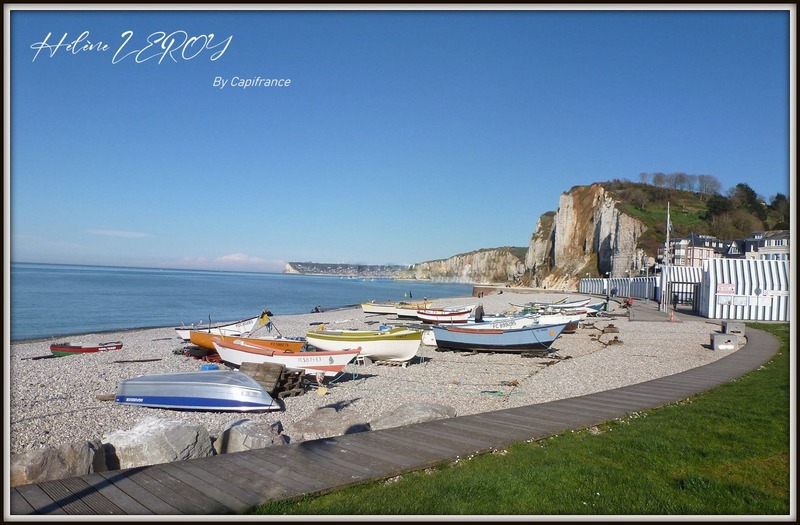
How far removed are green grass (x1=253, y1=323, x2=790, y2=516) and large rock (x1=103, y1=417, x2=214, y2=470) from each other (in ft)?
9.58

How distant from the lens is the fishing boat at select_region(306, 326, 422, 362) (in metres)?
20.2

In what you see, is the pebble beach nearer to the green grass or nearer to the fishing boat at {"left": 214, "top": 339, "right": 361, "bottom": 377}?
the fishing boat at {"left": 214, "top": 339, "right": 361, "bottom": 377}

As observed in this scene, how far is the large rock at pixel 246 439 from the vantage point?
25.5ft

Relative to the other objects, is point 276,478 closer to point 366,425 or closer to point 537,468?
point 537,468

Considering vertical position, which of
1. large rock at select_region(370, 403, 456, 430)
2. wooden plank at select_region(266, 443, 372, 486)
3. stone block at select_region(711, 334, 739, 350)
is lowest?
stone block at select_region(711, 334, 739, 350)

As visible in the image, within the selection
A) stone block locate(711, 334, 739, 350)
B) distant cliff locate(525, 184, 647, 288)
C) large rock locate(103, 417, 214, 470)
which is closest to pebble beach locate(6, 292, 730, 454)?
stone block locate(711, 334, 739, 350)

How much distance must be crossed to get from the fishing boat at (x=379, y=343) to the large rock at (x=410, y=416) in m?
10.4

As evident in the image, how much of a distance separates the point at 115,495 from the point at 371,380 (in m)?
12.0

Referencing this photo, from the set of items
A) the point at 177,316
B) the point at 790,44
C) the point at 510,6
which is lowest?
the point at 177,316

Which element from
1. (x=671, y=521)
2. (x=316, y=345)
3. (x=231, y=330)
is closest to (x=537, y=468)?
(x=671, y=521)

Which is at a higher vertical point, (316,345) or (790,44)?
(790,44)

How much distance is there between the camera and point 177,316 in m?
47.9

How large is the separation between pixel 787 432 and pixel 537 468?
3946 millimetres

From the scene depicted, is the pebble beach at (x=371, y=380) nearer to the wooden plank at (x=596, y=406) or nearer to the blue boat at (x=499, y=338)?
the blue boat at (x=499, y=338)
